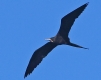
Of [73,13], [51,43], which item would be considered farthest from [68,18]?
[51,43]

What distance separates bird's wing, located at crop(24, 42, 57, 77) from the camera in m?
19.3

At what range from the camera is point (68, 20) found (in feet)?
59.0

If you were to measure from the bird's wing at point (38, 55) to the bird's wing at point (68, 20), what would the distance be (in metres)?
0.97

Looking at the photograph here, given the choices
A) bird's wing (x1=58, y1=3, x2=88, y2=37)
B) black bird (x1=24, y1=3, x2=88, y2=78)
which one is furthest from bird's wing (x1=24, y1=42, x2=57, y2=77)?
bird's wing (x1=58, y1=3, x2=88, y2=37)

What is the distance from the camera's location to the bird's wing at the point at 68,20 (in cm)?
1764

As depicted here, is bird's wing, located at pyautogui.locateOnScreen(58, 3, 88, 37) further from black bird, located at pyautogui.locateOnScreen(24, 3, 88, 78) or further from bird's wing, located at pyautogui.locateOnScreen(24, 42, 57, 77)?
bird's wing, located at pyautogui.locateOnScreen(24, 42, 57, 77)

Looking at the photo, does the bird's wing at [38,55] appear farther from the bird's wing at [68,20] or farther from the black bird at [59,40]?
the bird's wing at [68,20]

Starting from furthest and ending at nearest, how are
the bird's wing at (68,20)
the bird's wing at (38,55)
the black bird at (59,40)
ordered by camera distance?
the bird's wing at (38,55) → the black bird at (59,40) → the bird's wing at (68,20)

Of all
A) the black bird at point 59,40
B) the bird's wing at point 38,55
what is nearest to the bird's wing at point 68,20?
the black bird at point 59,40

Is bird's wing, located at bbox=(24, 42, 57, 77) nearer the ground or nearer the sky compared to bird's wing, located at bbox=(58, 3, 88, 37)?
nearer the sky

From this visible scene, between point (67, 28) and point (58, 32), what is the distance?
44 cm

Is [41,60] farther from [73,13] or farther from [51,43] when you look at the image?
[73,13]

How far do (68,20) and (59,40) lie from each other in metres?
0.96

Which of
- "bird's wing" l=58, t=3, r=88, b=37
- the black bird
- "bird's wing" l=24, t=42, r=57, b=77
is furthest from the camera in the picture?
"bird's wing" l=24, t=42, r=57, b=77
